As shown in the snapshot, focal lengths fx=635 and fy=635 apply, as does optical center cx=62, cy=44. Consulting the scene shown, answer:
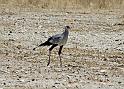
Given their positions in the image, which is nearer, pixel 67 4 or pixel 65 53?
pixel 65 53

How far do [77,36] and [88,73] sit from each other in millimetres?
6538

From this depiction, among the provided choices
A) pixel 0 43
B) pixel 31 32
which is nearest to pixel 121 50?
pixel 0 43

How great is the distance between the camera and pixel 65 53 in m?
14.6

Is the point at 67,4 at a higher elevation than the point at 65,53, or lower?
lower

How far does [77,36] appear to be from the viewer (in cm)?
1836

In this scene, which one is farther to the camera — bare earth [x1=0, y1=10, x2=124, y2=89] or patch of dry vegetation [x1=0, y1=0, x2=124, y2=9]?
patch of dry vegetation [x1=0, y1=0, x2=124, y2=9]

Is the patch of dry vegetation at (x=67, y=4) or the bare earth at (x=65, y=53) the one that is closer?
the bare earth at (x=65, y=53)

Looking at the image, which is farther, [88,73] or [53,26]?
[53,26]

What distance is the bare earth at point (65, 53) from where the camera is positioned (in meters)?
10.9

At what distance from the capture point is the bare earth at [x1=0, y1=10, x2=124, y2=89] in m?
10.9

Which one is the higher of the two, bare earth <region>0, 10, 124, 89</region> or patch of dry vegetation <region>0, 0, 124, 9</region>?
bare earth <region>0, 10, 124, 89</region>

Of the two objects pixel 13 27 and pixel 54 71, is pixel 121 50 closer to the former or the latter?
pixel 54 71

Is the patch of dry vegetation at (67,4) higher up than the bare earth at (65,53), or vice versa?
the bare earth at (65,53)

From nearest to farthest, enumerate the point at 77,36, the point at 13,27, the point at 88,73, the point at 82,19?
the point at 88,73 → the point at 77,36 → the point at 13,27 → the point at 82,19
